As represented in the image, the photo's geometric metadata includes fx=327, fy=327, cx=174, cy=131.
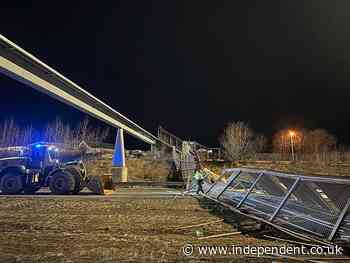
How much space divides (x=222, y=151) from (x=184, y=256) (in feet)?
167

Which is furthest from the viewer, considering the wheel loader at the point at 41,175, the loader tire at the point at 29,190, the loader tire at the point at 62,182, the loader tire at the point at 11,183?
the loader tire at the point at 29,190

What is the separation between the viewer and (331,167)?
41906 mm

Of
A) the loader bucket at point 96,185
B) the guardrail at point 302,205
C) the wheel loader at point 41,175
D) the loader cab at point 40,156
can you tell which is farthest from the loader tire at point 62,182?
the guardrail at point 302,205

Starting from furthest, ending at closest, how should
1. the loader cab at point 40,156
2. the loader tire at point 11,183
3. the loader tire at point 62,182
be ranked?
the loader cab at point 40,156 < the loader tire at point 11,183 < the loader tire at point 62,182

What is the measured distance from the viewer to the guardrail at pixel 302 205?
21.4 ft

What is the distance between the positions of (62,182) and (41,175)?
191cm

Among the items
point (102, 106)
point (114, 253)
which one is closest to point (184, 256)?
point (114, 253)

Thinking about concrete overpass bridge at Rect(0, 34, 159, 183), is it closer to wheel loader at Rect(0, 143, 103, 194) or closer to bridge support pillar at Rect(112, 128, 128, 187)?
bridge support pillar at Rect(112, 128, 128, 187)

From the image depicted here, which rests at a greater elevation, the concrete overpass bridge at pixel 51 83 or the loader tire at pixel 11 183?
the concrete overpass bridge at pixel 51 83

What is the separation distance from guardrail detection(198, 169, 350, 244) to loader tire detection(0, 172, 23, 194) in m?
11.9

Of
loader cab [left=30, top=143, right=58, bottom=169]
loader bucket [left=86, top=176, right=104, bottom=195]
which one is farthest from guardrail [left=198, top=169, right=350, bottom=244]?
loader cab [left=30, top=143, right=58, bottom=169]

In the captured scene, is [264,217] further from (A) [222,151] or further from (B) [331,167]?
(A) [222,151]

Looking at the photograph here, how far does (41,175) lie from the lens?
18.7 metres

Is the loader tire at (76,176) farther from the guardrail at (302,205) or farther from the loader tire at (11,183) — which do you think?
the guardrail at (302,205)
